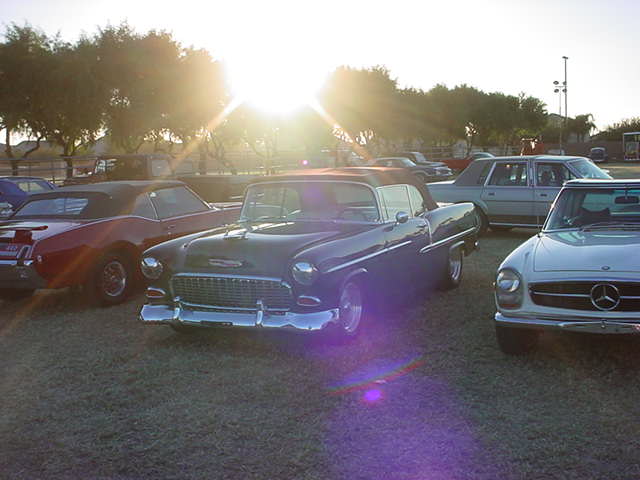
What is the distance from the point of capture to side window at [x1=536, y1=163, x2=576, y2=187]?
11828 mm

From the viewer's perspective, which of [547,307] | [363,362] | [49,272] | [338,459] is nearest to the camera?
[338,459]

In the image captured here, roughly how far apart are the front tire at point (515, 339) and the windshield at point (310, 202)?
1.85m

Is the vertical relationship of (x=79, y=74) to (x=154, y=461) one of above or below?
above

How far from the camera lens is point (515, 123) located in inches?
3083

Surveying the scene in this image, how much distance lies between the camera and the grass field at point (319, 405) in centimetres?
379

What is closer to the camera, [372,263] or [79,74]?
[372,263]

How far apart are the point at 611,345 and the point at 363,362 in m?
2.05

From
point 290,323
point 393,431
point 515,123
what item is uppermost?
point 515,123

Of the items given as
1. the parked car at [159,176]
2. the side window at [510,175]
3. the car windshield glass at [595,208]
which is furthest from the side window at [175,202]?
the parked car at [159,176]

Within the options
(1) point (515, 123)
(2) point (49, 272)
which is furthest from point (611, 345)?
(1) point (515, 123)

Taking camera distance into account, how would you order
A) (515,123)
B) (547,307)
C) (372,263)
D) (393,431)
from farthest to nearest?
1. (515,123)
2. (372,263)
3. (547,307)
4. (393,431)

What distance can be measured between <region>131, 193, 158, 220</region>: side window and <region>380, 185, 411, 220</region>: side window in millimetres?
3170

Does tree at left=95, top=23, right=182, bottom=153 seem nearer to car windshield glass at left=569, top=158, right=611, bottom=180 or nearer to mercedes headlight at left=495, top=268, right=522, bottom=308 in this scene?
car windshield glass at left=569, top=158, right=611, bottom=180

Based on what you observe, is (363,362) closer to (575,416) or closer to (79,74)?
(575,416)
